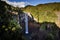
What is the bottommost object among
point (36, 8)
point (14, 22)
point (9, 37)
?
point (9, 37)

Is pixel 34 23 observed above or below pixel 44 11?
below

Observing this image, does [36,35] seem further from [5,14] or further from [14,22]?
[5,14]

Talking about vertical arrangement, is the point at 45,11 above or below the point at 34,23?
above

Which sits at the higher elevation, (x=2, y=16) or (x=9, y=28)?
(x=2, y=16)

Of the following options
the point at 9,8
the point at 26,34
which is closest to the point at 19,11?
the point at 9,8

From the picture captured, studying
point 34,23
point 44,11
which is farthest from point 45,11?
point 34,23

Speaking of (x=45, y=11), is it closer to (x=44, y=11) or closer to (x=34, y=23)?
(x=44, y=11)
